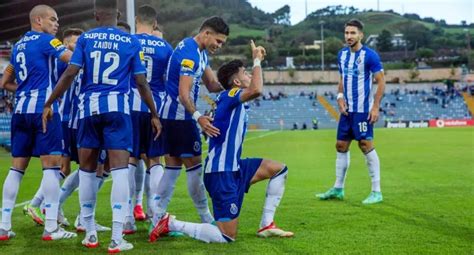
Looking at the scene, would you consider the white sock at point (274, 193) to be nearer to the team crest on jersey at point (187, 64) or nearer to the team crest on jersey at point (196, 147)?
the team crest on jersey at point (196, 147)

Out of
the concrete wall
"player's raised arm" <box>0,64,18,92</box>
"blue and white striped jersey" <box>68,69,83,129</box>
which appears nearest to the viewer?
"player's raised arm" <box>0,64,18,92</box>

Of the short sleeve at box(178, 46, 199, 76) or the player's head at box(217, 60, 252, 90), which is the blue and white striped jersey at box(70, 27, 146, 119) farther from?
the player's head at box(217, 60, 252, 90)

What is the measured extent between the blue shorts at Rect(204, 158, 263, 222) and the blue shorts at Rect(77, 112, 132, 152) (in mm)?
891

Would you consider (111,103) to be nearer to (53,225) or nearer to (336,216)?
(53,225)

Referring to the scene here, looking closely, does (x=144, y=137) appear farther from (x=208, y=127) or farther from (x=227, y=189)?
(x=227, y=189)

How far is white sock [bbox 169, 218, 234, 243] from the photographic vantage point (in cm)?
612

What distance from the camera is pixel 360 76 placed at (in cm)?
945

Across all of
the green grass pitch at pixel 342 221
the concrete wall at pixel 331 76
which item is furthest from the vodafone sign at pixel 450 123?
the green grass pitch at pixel 342 221

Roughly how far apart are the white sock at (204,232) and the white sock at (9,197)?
68.4 inches

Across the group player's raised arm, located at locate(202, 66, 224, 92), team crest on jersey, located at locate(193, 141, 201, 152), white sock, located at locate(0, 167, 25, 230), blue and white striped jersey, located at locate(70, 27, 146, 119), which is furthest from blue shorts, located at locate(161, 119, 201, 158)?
white sock, located at locate(0, 167, 25, 230)

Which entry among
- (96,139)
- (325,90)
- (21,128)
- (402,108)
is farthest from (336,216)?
(325,90)

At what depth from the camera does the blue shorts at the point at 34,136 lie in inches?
258

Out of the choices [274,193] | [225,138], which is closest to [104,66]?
[225,138]

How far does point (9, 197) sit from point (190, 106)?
83.1 inches
